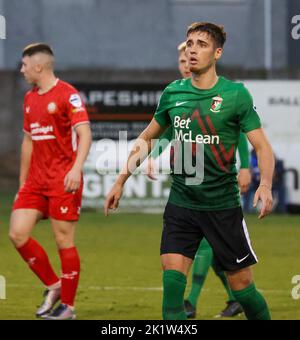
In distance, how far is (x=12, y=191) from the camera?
84.2 feet

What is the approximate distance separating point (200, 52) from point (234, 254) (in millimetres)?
1364

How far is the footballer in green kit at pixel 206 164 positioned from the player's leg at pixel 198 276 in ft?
6.40

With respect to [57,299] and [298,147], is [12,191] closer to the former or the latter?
[298,147]

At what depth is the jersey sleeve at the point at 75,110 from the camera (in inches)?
389

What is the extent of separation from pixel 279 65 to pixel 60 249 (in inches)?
660

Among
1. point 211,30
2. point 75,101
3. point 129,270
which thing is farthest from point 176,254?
point 129,270

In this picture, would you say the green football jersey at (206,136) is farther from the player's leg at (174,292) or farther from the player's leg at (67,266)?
the player's leg at (67,266)

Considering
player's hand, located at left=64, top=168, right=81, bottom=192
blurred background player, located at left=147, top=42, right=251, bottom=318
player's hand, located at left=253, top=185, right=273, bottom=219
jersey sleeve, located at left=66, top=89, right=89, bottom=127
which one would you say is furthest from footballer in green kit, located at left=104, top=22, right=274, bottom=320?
jersey sleeve, located at left=66, top=89, right=89, bottom=127

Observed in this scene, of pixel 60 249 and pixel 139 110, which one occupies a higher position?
pixel 139 110

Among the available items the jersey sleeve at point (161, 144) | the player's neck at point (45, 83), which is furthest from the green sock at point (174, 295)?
the player's neck at point (45, 83)

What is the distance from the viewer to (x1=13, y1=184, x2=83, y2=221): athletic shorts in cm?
1004

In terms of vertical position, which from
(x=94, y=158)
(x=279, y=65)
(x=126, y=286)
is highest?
(x=279, y=65)

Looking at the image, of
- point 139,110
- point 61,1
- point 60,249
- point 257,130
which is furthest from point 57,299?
point 61,1

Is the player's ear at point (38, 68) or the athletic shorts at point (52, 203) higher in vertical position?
the player's ear at point (38, 68)
